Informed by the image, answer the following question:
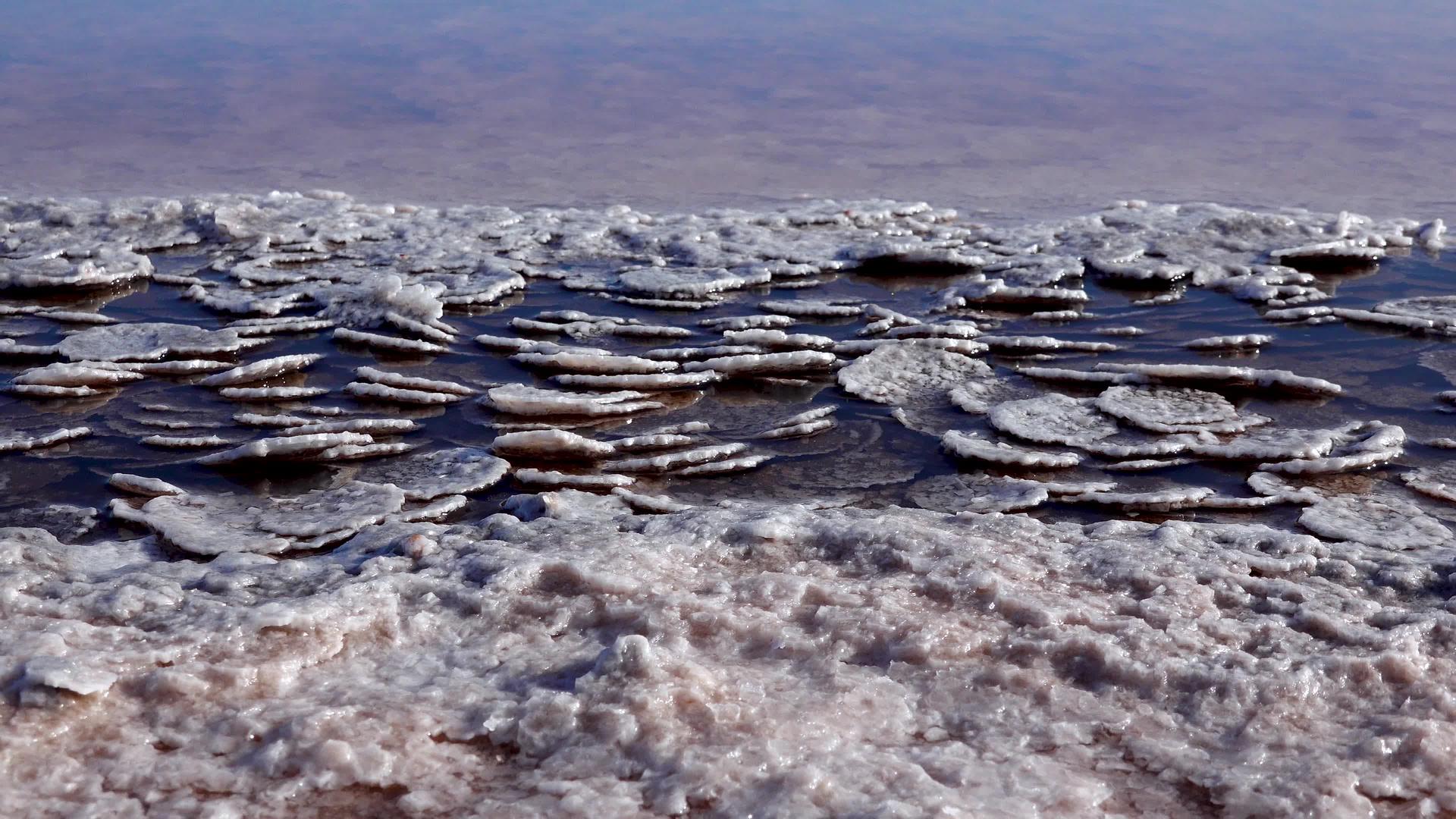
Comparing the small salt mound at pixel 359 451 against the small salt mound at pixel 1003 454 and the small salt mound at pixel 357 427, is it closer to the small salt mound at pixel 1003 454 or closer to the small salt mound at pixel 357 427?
the small salt mound at pixel 357 427

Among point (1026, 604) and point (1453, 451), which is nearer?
point (1026, 604)

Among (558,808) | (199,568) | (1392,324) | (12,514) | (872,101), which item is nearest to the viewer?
(558,808)

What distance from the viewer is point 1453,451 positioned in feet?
12.0

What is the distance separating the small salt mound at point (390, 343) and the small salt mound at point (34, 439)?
105 cm

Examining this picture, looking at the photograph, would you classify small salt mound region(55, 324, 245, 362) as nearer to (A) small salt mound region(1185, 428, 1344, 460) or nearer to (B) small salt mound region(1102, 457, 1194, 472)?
(B) small salt mound region(1102, 457, 1194, 472)

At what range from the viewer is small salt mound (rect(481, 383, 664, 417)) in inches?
152

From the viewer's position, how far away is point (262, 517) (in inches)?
126

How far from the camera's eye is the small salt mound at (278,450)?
11.6 feet

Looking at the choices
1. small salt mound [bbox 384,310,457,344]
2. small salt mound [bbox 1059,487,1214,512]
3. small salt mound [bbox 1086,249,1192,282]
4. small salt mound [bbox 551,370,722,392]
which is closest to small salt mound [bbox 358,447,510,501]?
small salt mound [bbox 551,370,722,392]

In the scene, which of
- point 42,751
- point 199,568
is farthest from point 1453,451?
point 42,751

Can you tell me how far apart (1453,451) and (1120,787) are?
230 centimetres

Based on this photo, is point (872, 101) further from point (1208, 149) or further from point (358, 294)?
point (358, 294)

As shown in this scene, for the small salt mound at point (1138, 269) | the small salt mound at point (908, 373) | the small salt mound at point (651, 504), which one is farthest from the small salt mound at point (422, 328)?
the small salt mound at point (1138, 269)

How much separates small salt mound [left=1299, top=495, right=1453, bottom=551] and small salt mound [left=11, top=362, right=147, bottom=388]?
142 inches
